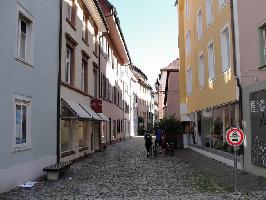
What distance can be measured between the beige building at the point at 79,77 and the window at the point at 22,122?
3867 millimetres

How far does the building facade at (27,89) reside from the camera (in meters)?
10.8

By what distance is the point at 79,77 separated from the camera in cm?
2100

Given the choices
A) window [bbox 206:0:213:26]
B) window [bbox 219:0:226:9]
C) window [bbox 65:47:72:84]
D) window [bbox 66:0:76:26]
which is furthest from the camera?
window [bbox 206:0:213:26]

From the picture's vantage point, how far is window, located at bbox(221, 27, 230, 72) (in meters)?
17.0

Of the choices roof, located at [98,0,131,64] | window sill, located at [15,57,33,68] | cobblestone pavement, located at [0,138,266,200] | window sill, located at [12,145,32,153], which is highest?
roof, located at [98,0,131,64]

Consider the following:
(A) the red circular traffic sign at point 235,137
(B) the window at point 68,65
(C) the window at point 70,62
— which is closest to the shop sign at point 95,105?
(C) the window at point 70,62

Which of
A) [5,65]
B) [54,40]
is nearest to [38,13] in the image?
[54,40]

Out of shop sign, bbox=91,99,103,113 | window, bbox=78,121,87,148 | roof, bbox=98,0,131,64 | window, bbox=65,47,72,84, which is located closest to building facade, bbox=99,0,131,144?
roof, bbox=98,0,131,64

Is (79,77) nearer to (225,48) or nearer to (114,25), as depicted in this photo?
(225,48)

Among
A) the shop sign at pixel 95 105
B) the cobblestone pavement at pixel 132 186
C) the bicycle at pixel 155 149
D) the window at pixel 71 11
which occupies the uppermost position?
the window at pixel 71 11

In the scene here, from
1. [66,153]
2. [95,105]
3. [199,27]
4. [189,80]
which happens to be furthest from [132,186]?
[189,80]

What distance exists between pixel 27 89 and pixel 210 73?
10.5 meters

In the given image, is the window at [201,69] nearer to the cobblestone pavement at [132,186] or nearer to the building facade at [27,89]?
the cobblestone pavement at [132,186]

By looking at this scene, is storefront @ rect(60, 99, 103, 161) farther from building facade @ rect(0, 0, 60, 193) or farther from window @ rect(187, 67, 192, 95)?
window @ rect(187, 67, 192, 95)
